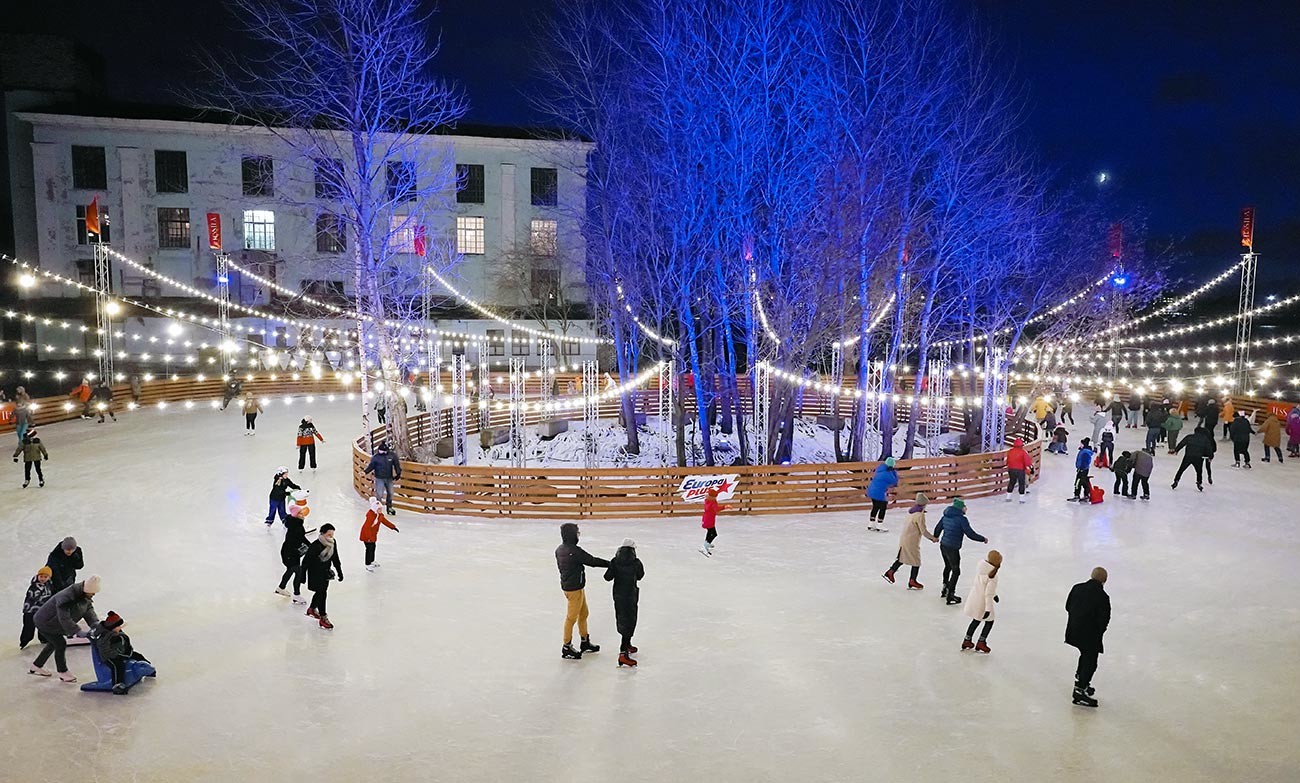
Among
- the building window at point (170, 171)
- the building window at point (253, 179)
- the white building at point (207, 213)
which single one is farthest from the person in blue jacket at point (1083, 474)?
the building window at point (170, 171)

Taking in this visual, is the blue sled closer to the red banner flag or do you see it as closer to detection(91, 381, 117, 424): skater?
detection(91, 381, 117, 424): skater

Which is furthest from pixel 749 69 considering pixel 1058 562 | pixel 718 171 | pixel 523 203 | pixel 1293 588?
pixel 523 203

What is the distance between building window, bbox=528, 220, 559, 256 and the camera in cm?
4033

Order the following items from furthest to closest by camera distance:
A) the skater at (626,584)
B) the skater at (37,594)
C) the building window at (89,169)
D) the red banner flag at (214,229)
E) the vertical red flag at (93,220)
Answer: the building window at (89,169), the red banner flag at (214,229), the vertical red flag at (93,220), the skater at (37,594), the skater at (626,584)

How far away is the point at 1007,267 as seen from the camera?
2053 centimetres

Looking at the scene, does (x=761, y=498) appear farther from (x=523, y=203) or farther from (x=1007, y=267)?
(x=523, y=203)

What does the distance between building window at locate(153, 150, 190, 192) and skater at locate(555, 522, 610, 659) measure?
131 feet

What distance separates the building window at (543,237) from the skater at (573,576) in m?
33.2

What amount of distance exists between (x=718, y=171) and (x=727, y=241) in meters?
1.48

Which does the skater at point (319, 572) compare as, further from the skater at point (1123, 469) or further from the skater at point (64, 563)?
the skater at point (1123, 469)

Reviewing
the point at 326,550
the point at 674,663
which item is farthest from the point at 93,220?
the point at 674,663

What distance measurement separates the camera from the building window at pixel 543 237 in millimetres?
40334

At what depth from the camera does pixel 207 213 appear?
3934 centimetres

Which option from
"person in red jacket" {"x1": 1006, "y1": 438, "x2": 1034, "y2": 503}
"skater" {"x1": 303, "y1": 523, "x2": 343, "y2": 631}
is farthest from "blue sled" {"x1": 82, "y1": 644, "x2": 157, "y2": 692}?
"person in red jacket" {"x1": 1006, "y1": 438, "x2": 1034, "y2": 503}
